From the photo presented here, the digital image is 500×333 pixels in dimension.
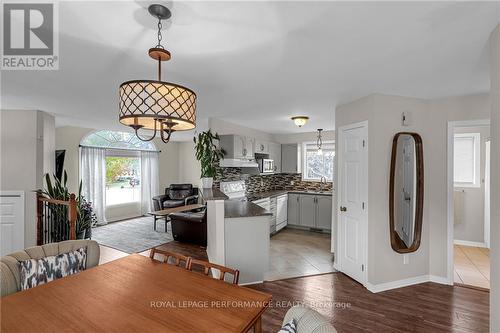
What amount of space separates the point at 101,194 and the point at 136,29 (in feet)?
19.0

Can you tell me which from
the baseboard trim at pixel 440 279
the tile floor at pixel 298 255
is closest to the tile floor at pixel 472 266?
the baseboard trim at pixel 440 279

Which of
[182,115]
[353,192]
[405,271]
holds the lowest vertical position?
[405,271]

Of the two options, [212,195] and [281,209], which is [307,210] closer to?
[281,209]

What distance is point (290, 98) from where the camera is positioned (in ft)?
9.77

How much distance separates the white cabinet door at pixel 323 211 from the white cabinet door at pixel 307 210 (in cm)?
9

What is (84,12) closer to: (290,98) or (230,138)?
(290,98)

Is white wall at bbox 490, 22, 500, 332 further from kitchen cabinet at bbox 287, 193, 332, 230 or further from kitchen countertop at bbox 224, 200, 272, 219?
kitchen cabinet at bbox 287, 193, 332, 230

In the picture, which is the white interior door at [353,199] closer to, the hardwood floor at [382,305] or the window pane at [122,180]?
the hardwood floor at [382,305]

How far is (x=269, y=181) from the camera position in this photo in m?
6.31

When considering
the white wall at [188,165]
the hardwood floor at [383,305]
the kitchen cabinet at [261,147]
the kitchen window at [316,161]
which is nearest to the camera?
the hardwood floor at [383,305]

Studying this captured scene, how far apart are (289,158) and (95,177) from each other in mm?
4953

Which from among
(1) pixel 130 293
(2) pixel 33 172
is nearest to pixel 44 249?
(1) pixel 130 293

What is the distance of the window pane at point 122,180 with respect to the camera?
21.4ft

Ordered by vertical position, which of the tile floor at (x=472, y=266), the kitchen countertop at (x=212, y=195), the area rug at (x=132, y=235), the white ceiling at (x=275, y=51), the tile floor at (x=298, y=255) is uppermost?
the white ceiling at (x=275, y=51)
